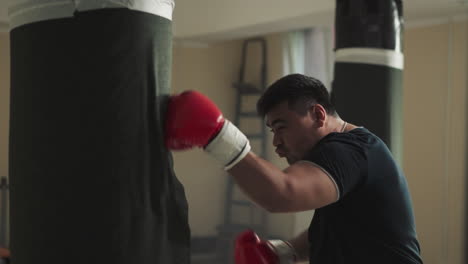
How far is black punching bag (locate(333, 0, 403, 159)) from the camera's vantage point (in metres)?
2.78

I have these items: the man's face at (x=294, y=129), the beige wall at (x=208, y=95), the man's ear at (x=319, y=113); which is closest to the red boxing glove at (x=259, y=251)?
the man's face at (x=294, y=129)

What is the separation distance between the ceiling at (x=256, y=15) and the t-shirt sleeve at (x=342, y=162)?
2714 mm

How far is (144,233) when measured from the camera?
135 centimetres

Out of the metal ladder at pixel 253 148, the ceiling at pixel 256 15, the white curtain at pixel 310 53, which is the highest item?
the ceiling at pixel 256 15

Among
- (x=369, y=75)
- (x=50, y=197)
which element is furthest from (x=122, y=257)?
(x=369, y=75)

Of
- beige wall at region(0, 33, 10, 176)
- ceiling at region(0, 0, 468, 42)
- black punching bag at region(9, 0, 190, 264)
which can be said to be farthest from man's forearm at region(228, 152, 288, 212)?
beige wall at region(0, 33, 10, 176)

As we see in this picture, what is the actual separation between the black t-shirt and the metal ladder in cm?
398

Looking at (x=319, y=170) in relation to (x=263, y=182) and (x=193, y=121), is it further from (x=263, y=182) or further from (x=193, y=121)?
(x=193, y=121)

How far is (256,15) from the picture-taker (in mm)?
4777

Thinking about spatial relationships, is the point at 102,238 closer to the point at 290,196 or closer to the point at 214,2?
the point at 290,196

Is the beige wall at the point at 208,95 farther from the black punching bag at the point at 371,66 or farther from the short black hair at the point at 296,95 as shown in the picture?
the short black hair at the point at 296,95

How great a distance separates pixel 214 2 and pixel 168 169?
3906mm

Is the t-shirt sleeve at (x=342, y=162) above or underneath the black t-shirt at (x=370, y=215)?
above

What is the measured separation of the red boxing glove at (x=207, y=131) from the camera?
129 centimetres
